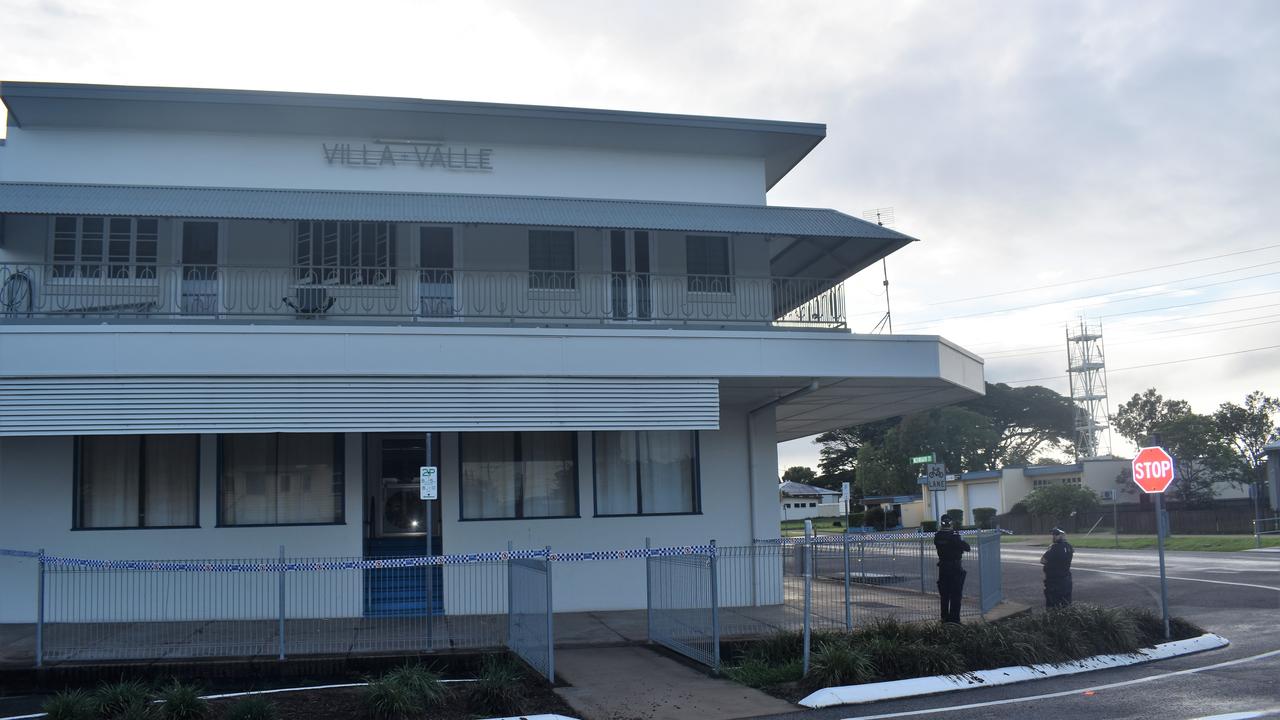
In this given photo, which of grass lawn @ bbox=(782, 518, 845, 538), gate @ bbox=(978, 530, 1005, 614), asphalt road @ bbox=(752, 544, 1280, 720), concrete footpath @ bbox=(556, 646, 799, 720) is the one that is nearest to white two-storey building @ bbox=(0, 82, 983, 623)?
gate @ bbox=(978, 530, 1005, 614)

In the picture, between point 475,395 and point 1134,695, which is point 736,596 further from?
point 1134,695

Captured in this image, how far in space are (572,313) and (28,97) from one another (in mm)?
8827

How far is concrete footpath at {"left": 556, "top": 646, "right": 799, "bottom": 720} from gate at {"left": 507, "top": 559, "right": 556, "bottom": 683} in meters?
0.36

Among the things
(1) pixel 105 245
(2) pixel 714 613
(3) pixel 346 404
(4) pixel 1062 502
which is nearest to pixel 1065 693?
Result: (2) pixel 714 613

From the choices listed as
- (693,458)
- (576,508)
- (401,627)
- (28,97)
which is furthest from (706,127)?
(28,97)

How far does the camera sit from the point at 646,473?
17.8 metres

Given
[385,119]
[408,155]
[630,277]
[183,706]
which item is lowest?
[183,706]

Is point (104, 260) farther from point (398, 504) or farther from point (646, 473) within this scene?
point (646, 473)

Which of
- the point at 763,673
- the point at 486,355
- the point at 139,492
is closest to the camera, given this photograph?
the point at 763,673

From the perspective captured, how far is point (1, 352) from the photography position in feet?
46.3

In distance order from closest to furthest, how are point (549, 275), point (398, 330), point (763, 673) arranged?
1. point (763, 673)
2. point (398, 330)
3. point (549, 275)

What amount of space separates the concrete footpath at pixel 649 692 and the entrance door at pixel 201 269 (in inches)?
302

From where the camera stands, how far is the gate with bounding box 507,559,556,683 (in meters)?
11.5

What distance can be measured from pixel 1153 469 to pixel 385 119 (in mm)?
12721
